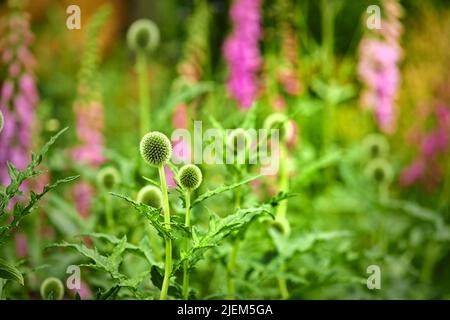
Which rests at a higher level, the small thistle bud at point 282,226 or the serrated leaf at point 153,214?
the small thistle bud at point 282,226

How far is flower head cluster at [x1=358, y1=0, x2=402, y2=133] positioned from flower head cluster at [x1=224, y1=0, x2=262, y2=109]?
1.32ft

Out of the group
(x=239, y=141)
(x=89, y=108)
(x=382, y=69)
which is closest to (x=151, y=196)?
(x=239, y=141)

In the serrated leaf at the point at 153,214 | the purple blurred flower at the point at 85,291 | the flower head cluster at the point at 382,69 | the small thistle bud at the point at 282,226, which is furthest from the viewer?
the flower head cluster at the point at 382,69

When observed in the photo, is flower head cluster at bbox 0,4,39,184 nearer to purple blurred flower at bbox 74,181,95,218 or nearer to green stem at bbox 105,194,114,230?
purple blurred flower at bbox 74,181,95,218

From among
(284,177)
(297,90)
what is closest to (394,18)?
(297,90)

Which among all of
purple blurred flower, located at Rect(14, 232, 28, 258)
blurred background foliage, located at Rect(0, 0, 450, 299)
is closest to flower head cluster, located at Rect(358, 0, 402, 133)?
blurred background foliage, located at Rect(0, 0, 450, 299)

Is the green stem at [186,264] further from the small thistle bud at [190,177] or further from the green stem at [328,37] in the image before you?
the green stem at [328,37]

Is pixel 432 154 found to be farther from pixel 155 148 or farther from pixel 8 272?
pixel 8 272

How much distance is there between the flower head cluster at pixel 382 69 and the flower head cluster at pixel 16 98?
1191 millimetres

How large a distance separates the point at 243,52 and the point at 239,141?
1.21 m

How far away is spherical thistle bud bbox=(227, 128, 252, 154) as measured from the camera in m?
1.31

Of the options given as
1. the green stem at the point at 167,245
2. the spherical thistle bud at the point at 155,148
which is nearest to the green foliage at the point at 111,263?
the green stem at the point at 167,245

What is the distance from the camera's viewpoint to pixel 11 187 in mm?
1095

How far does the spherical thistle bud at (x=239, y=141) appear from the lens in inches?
51.4
